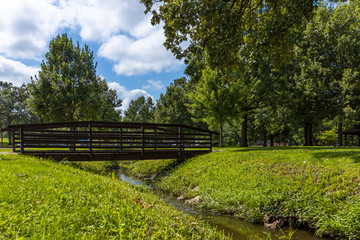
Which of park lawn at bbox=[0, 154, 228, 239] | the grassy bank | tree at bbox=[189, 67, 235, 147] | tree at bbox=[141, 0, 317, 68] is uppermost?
tree at bbox=[141, 0, 317, 68]

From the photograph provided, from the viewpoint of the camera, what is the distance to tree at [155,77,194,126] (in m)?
38.2

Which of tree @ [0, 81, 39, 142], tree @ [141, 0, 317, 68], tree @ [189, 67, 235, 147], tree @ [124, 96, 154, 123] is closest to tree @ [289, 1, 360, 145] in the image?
tree @ [189, 67, 235, 147]

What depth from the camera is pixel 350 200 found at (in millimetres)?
5270

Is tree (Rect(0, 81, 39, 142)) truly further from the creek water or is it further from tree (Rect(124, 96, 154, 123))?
the creek water

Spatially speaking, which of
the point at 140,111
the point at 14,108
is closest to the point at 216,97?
the point at 140,111

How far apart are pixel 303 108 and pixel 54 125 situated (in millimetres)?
20821

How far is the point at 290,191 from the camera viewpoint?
6438 millimetres

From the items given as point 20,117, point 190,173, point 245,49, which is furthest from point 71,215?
point 20,117

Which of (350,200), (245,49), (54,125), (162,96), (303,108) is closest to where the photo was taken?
(350,200)

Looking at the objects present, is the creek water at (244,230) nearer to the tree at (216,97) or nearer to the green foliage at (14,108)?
the tree at (216,97)

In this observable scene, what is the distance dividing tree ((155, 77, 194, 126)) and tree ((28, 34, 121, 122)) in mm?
16405

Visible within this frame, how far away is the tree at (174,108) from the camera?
38156mm

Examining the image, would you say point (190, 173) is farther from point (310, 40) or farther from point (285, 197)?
point (310, 40)

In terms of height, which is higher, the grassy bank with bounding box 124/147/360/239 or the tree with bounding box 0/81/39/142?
the tree with bounding box 0/81/39/142
